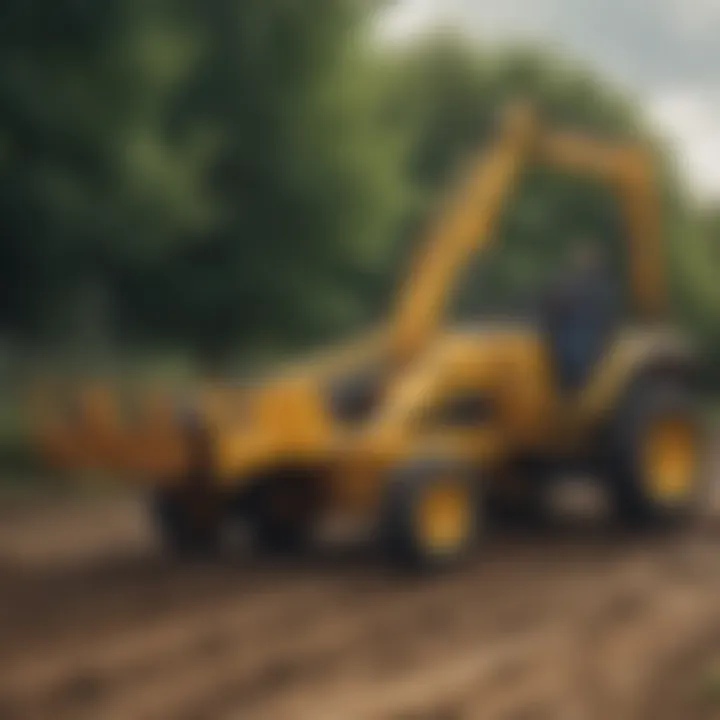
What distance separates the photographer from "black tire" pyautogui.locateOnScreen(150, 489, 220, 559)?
21.6ft

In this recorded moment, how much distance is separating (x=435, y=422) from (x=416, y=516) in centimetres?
71

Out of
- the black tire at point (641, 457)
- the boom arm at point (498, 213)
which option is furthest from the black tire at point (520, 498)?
the boom arm at point (498, 213)

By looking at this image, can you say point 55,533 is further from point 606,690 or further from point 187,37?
point 187,37

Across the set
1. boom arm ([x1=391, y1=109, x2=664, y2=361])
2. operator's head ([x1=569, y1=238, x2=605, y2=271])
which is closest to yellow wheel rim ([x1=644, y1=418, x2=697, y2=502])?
boom arm ([x1=391, y1=109, x2=664, y2=361])

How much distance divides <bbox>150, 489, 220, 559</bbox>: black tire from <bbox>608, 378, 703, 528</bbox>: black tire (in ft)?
5.62

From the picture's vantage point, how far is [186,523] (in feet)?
21.8

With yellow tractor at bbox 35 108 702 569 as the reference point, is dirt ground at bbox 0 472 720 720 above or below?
below

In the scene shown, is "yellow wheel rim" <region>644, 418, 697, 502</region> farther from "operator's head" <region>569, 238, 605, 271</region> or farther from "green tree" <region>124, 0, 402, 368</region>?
"green tree" <region>124, 0, 402, 368</region>

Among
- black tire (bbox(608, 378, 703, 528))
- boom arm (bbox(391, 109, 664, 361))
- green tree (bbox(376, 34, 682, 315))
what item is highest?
green tree (bbox(376, 34, 682, 315))

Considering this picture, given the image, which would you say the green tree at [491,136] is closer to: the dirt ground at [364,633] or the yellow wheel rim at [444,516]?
the yellow wheel rim at [444,516]

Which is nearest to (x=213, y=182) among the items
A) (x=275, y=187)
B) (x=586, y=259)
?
(x=275, y=187)

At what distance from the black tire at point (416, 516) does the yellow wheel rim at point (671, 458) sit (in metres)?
1.11

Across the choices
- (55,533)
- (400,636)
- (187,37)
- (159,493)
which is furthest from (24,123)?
(400,636)

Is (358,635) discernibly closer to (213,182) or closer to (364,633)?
(364,633)
